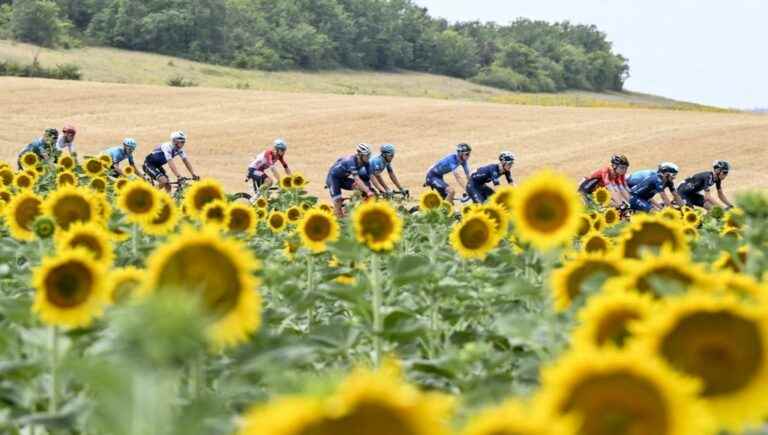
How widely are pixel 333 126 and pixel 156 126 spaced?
24.3 ft

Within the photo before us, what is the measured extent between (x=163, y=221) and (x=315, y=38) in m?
91.1

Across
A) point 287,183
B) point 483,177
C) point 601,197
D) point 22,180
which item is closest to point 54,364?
point 22,180

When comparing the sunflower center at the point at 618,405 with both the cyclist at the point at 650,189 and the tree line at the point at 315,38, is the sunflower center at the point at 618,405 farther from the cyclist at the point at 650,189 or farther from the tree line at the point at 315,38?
the tree line at the point at 315,38

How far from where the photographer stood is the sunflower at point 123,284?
3.56 metres

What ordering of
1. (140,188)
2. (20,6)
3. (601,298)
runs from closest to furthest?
(601,298)
(140,188)
(20,6)

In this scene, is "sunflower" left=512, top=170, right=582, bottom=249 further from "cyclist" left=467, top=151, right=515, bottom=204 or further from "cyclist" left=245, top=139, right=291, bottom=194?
"cyclist" left=245, top=139, right=291, bottom=194

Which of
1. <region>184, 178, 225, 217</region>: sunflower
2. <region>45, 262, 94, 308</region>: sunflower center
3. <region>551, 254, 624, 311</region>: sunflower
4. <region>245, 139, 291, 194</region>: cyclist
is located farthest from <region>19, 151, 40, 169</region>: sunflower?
<region>551, 254, 624, 311</region>: sunflower

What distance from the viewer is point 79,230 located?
464cm

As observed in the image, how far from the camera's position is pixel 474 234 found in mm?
5883

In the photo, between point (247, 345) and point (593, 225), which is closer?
point (247, 345)

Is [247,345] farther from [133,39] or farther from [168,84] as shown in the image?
[133,39]

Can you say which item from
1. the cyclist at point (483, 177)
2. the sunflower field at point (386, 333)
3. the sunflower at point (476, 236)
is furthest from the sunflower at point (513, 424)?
the cyclist at point (483, 177)

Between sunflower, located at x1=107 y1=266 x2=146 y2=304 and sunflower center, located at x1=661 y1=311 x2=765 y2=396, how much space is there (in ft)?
6.30

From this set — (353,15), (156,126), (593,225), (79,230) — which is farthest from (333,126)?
(353,15)
